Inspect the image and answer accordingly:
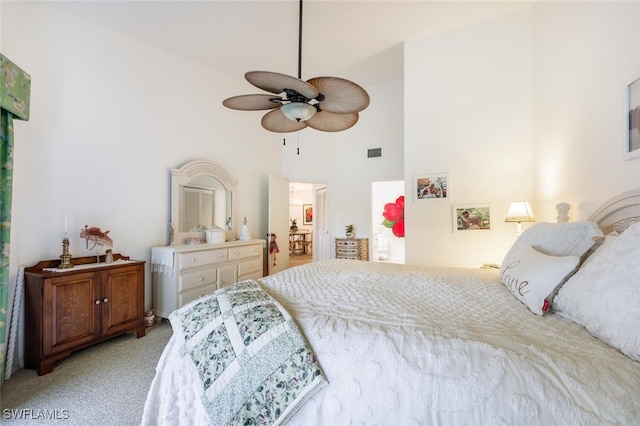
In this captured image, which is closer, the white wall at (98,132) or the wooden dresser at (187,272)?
the white wall at (98,132)

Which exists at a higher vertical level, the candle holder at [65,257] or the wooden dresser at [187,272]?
the candle holder at [65,257]

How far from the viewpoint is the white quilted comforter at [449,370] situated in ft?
2.35

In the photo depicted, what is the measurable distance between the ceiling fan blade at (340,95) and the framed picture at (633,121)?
1.43 metres

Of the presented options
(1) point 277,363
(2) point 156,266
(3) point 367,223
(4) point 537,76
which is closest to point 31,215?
(2) point 156,266

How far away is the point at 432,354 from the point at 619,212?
1544 mm

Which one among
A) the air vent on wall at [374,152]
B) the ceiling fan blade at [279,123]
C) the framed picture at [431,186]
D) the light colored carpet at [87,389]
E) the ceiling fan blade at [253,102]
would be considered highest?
the air vent on wall at [374,152]

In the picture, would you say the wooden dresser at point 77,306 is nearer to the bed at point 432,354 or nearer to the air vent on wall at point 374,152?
the bed at point 432,354

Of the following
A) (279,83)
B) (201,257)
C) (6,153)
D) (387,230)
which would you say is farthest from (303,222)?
(279,83)

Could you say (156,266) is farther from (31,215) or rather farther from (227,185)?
(227,185)

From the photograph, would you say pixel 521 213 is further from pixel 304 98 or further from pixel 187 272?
pixel 187 272

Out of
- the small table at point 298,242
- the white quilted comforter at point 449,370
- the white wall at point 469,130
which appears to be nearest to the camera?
the white quilted comforter at point 449,370

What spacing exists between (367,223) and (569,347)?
13.8ft

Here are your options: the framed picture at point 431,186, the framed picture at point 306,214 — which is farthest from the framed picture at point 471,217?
the framed picture at point 306,214

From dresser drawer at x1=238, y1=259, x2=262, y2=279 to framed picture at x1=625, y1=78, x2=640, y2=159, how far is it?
3.75 m
